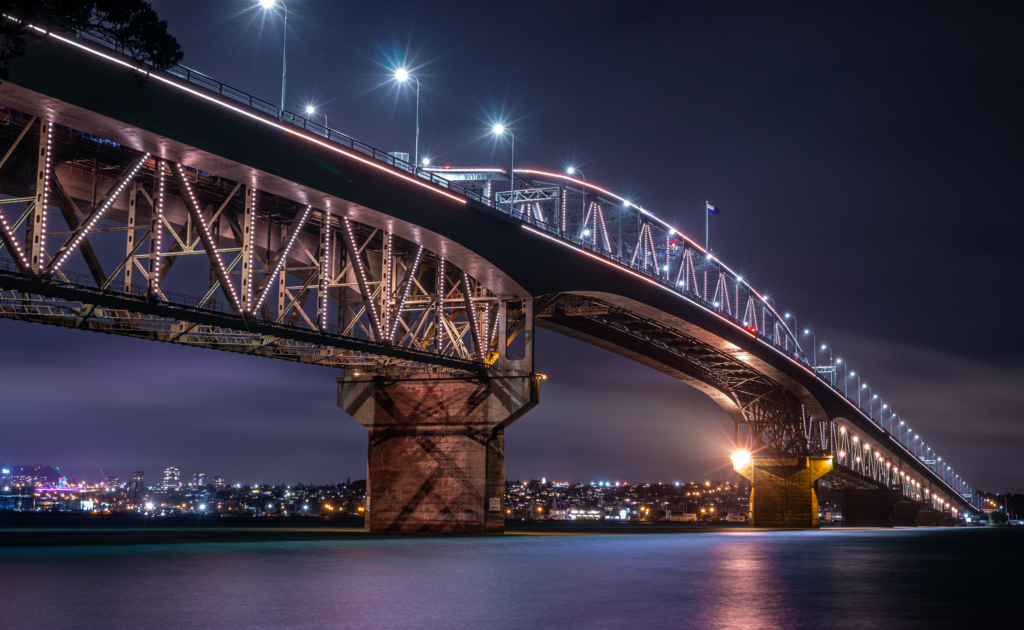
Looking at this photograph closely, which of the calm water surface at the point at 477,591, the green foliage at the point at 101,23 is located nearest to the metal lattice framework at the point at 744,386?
the calm water surface at the point at 477,591

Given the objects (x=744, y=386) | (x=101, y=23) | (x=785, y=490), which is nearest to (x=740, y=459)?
(x=785, y=490)

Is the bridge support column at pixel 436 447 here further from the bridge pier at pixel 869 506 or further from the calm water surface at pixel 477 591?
the bridge pier at pixel 869 506

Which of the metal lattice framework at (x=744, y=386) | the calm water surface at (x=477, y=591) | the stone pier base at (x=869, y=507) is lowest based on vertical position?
the stone pier base at (x=869, y=507)

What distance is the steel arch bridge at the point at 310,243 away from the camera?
2986 centimetres

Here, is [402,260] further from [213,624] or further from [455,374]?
[213,624]

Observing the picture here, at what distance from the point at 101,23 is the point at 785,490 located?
98023mm

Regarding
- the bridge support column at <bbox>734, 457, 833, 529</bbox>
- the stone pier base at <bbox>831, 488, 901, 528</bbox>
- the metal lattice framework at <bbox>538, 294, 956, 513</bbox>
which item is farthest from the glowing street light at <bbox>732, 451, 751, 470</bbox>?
the stone pier base at <bbox>831, 488, 901, 528</bbox>

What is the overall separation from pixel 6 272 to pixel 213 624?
19368mm

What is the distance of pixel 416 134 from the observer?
153 feet

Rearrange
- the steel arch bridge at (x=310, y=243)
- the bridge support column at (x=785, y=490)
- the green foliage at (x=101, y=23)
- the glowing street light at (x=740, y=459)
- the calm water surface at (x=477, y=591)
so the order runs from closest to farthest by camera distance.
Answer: the calm water surface at (x=477, y=591)
the green foliage at (x=101, y=23)
the steel arch bridge at (x=310, y=243)
the bridge support column at (x=785, y=490)
the glowing street light at (x=740, y=459)

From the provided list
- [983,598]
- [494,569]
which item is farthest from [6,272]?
[983,598]

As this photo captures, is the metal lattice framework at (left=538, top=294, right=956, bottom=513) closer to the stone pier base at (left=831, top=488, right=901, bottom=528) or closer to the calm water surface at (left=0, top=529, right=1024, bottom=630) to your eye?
the stone pier base at (left=831, top=488, right=901, bottom=528)

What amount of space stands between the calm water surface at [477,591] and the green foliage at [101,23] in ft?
32.3

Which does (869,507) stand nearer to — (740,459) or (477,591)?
(740,459)
